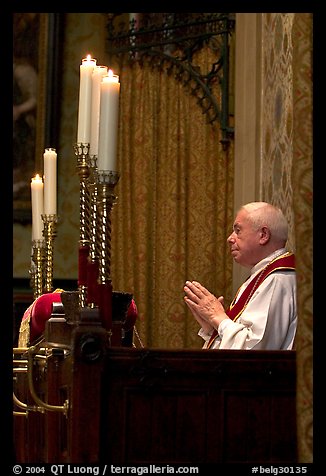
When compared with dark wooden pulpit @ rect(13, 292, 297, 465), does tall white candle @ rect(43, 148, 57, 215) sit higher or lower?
higher

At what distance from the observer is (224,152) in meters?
8.51

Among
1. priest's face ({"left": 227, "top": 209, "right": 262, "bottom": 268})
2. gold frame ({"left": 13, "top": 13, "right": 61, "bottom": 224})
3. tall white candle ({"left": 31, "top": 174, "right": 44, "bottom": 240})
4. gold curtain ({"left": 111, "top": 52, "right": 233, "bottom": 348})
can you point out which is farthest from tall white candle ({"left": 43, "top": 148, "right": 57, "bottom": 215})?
gold frame ({"left": 13, "top": 13, "right": 61, "bottom": 224})

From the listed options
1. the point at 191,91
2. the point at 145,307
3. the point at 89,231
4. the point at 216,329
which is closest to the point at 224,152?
the point at 191,91

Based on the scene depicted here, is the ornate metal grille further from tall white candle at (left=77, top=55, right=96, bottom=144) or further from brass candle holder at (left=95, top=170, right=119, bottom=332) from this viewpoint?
brass candle holder at (left=95, top=170, right=119, bottom=332)

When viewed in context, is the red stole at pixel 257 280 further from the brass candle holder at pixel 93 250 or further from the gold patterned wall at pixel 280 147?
the brass candle holder at pixel 93 250

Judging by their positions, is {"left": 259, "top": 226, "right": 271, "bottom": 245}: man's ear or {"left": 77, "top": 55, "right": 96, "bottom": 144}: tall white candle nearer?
{"left": 77, "top": 55, "right": 96, "bottom": 144}: tall white candle

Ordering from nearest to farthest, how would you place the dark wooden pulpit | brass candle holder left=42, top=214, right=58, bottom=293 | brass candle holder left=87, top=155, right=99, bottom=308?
the dark wooden pulpit < brass candle holder left=87, top=155, right=99, bottom=308 < brass candle holder left=42, top=214, right=58, bottom=293

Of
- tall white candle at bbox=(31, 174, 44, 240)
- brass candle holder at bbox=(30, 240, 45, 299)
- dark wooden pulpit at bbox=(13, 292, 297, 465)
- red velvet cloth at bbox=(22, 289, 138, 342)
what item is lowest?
dark wooden pulpit at bbox=(13, 292, 297, 465)

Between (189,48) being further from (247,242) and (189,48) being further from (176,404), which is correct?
(176,404)

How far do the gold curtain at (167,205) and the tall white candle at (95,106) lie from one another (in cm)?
423

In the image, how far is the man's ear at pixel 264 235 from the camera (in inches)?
201

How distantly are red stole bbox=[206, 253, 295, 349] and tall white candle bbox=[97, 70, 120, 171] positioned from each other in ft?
4.18

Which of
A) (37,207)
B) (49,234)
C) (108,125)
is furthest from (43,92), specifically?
(108,125)

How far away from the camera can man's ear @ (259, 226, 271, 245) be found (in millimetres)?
5113
